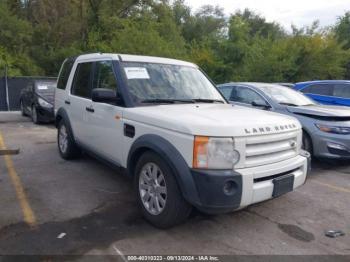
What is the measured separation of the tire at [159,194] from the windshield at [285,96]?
407 cm

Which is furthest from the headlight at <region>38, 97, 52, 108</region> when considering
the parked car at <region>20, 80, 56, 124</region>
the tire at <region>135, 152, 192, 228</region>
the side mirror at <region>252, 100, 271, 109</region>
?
the tire at <region>135, 152, 192, 228</region>

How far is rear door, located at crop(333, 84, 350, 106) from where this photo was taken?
9.21 meters

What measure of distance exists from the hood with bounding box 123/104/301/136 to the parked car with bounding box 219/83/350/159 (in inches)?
94.7

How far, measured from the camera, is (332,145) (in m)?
6.34

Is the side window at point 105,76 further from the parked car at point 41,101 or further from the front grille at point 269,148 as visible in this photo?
the parked car at point 41,101

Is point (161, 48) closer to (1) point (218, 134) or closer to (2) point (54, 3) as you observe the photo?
(2) point (54, 3)

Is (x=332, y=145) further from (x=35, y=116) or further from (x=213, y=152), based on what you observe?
(x=35, y=116)

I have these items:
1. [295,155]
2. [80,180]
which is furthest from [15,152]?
[295,155]

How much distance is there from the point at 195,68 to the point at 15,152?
4.19 metres

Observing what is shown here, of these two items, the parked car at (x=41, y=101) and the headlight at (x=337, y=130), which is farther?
the parked car at (x=41, y=101)

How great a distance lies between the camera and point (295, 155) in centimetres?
421

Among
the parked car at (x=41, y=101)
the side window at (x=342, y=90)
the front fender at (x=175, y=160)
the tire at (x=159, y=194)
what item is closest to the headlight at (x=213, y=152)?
the front fender at (x=175, y=160)

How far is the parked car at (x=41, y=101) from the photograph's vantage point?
11523 mm

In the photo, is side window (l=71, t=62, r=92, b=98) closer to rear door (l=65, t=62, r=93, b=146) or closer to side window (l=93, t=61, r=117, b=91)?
rear door (l=65, t=62, r=93, b=146)
